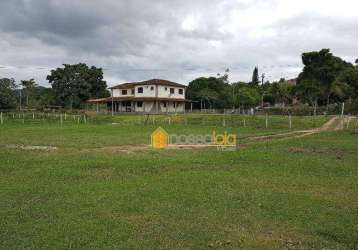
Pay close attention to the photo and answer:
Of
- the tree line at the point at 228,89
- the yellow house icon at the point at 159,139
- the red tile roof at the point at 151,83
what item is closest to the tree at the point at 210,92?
the tree line at the point at 228,89

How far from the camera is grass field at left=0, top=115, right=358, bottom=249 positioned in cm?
705

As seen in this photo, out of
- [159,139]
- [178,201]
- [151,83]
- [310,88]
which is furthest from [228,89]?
[178,201]

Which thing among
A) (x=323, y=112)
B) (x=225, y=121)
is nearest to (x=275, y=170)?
(x=225, y=121)

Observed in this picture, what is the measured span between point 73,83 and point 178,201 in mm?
71055

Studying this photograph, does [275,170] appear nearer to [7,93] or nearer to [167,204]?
[167,204]

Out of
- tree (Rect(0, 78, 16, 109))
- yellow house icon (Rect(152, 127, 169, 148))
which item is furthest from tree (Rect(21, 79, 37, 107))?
yellow house icon (Rect(152, 127, 169, 148))

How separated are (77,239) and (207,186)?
200 inches

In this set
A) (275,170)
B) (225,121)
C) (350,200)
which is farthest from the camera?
(225,121)

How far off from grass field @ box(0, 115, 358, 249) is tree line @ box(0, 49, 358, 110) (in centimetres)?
4466

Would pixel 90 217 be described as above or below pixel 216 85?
below

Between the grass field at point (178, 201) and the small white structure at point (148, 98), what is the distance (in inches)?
2111

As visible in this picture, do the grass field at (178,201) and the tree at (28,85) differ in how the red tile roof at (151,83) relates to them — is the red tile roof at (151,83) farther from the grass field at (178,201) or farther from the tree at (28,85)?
the grass field at (178,201)

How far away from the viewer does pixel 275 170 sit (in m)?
14.2

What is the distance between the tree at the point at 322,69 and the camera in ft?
197
